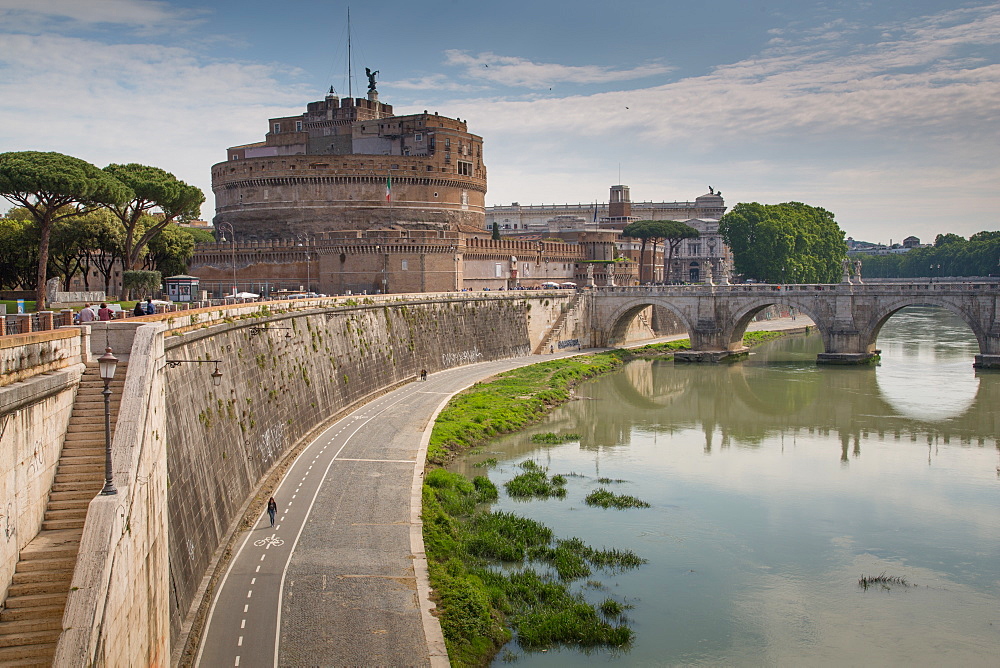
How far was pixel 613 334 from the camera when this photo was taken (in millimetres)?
53250

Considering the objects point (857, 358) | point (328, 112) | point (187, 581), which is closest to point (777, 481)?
point (187, 581)

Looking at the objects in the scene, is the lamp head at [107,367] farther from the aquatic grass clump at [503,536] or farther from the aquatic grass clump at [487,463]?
the aquatic grass clump at [487,463]

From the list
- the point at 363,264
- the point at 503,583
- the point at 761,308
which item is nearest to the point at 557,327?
the point at 761,308

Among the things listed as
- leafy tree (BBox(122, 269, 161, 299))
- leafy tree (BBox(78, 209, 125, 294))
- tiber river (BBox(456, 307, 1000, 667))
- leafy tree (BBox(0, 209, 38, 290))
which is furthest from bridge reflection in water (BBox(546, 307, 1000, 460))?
leafy tree (BBox(0, 209, 38, 290))

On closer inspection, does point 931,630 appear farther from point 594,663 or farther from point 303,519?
point 303,519

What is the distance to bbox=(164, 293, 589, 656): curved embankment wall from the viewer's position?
1370 centimetres

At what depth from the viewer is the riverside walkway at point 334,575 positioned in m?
12.2

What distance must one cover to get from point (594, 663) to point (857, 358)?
1364 inches

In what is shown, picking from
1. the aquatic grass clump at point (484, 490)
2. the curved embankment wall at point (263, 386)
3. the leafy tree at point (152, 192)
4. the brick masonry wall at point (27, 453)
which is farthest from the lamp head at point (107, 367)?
the leafy tree at point (152, 192)

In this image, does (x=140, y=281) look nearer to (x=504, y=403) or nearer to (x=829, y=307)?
(x=504, y=403)

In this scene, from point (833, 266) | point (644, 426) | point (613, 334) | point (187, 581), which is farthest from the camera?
point (833, 266)

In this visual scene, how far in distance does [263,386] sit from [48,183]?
9.72 meters

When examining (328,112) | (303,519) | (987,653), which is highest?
(328,112)

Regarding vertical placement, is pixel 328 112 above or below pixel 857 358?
above
